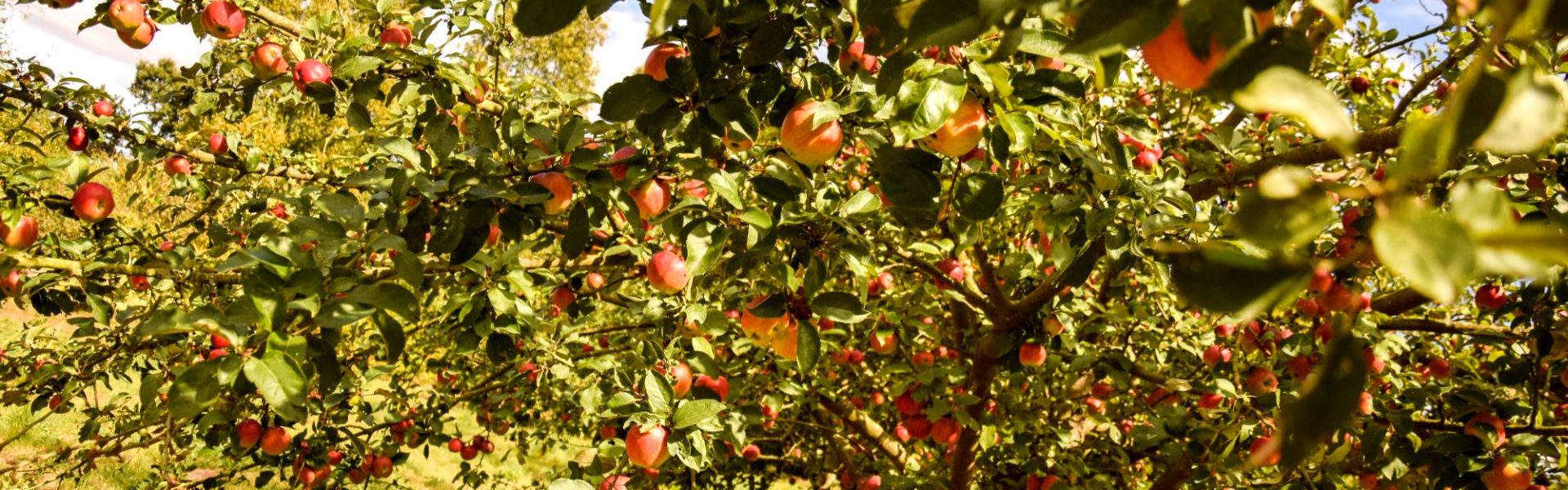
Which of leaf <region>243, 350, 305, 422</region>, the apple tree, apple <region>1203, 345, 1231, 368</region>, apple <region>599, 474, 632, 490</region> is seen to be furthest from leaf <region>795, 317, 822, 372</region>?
apple <region>1203, 345, 1231, 368</region>

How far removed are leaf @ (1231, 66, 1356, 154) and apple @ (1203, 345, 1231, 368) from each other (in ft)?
8.49

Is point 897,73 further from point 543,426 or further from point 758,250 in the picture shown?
point 543,426

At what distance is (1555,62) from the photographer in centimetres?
143

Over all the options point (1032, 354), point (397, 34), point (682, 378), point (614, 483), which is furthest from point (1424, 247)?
point (397, 34)

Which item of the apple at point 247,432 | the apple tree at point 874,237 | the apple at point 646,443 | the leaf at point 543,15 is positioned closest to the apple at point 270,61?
the apple tree at point 874,237

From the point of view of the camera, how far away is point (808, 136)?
3.64 feet

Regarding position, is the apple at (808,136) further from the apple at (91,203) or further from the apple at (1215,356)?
the apple at (1215,356)

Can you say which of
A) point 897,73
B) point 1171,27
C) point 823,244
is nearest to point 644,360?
point 823,244

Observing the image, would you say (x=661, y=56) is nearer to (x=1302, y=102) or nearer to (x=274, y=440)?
(x=1302, y=102)

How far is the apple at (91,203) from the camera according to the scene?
1984 mm

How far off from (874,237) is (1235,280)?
1.80 metres

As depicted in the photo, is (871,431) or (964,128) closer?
(964,128)

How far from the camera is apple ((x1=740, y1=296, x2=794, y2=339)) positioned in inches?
58.6

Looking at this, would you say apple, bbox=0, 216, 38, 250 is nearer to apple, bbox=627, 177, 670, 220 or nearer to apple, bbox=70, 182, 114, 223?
apple, bbox=70, 182, 114, 223
